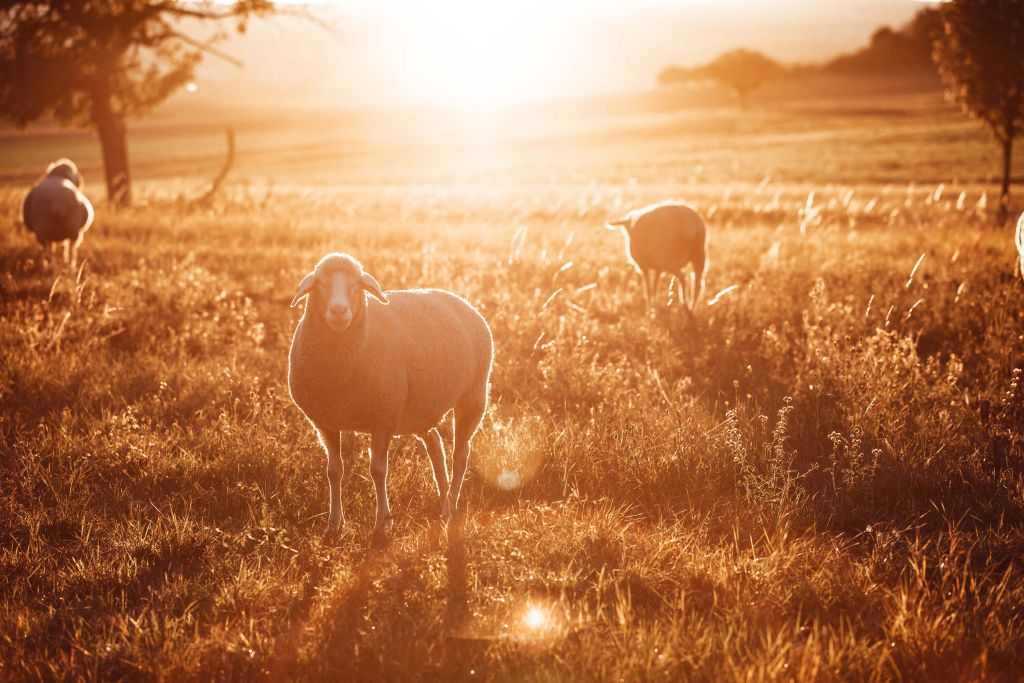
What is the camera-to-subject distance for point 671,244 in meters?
10.1

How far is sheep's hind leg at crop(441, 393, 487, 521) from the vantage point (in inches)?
195

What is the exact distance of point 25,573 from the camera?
411 centimetres

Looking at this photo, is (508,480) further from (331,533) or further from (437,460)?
(331,533)

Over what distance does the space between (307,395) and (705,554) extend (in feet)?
7.79

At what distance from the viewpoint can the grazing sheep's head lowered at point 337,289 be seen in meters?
4.00

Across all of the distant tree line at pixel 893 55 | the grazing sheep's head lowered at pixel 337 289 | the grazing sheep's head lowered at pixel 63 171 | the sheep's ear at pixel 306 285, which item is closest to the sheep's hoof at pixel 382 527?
the grazing sheep's head lowered at pixel 337 289

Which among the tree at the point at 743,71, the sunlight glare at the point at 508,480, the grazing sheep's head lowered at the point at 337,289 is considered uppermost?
the tree at the point at 743,71

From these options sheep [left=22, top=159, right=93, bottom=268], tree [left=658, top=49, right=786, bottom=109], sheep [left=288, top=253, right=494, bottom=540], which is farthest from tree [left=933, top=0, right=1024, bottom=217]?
tree [left=658, top=49, right=786, bottom=109]

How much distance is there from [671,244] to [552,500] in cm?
587

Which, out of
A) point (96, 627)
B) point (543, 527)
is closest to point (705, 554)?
point (543, 527)

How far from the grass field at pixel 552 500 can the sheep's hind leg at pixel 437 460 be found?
0.64 feet

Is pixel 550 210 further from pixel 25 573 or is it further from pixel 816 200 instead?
pixel 25 573

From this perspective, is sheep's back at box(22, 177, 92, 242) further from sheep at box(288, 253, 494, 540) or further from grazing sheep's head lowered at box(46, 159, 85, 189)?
sheep at box(288, 253, 494, 540)

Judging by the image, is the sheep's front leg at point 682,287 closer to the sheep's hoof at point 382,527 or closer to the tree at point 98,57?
the sheep's hoof at point 382,527
